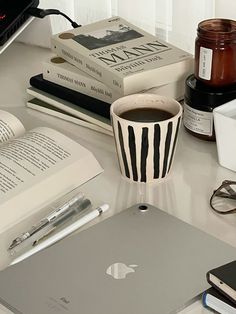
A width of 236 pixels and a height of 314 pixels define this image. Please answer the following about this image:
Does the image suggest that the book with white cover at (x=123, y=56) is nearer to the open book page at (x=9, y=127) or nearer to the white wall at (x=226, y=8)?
the open book page at (x=9, y=127)

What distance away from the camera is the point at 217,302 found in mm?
759

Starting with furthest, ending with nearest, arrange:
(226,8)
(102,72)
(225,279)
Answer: (226,8)
(102,72)
(225,279)

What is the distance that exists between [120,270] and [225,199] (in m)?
0.20

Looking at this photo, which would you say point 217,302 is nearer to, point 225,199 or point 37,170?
point 225,199

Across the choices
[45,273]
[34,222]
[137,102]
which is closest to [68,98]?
[137,102]

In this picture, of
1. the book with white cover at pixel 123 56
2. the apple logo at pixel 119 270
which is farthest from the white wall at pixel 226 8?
the apple logo at pixel 119 270

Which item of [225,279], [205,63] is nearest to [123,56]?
[205,63]

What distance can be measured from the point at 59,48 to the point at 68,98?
0.28 ft

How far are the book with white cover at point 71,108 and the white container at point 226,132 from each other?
0.57 ft

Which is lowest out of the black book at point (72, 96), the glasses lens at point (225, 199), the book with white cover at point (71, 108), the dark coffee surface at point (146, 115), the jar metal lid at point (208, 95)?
the glasses lens at point (225, 199)

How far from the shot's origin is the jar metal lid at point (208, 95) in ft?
3.39

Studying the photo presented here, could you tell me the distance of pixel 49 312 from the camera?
77 cm

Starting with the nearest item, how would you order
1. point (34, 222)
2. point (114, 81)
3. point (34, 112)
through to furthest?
point (34, 222)
point (114, 81)
point (34, 112)

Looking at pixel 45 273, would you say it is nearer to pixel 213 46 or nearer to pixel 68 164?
pixel 68 164
